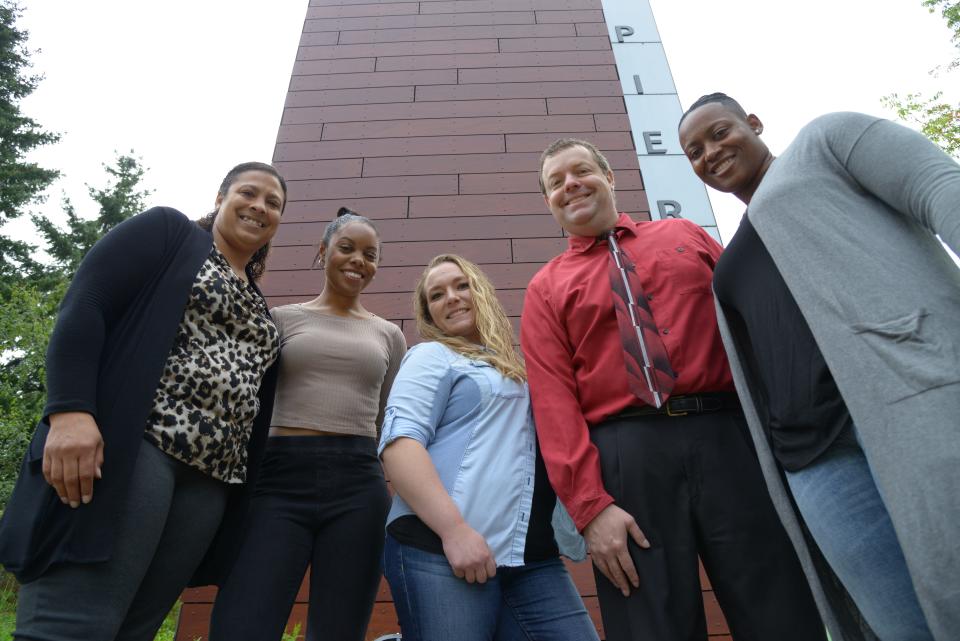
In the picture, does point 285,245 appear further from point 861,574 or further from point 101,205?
point 101,205

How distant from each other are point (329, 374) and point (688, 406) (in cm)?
107

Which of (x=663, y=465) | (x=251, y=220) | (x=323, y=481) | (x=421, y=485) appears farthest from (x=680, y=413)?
(x=251, y=220)

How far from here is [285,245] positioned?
3422mm

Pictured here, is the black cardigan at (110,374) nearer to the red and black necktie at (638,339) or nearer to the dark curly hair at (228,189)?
the dark curly hair at (228,189)

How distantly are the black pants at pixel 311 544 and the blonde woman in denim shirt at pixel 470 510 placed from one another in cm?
27

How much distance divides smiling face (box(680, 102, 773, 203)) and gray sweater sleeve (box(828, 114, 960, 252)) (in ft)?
1.04

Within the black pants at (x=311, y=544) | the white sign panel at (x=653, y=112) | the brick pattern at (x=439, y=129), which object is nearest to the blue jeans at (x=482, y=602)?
the black pants at (x=311, y=544)

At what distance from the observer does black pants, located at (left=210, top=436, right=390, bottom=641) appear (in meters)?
1.38

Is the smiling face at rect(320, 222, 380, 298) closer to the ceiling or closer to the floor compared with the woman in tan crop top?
closer to the ceiling

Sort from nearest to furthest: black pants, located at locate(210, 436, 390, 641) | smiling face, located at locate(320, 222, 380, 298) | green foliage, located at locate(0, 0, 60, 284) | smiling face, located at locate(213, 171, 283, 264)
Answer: black pants, located at locate(210, 436, 390, 641), smiling face, located at locate(213, 171, 283, 264), smiling face, located at locate(320, 222, 380, 298), green foliage, located at locate(0, 0, 60, 284)

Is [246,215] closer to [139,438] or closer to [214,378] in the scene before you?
[214,378]

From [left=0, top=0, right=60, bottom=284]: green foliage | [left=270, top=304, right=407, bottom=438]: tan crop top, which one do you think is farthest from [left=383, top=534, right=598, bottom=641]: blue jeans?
[left=0, top=0, right=60, bottom=284]: green foliage

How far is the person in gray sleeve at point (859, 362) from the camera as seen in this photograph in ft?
2.89

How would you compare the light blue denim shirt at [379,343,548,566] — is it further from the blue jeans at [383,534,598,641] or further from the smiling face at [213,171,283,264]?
the smiling face at [213,171,283,264]
